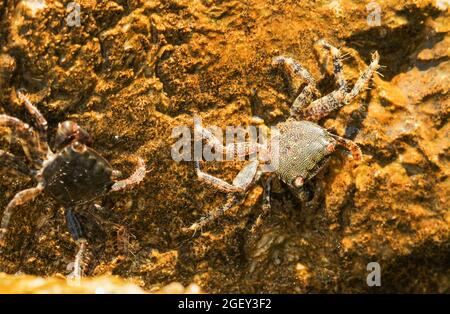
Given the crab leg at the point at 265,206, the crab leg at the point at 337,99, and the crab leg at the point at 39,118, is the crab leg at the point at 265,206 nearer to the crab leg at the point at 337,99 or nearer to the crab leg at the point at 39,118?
the crab leg at the point at 337,99

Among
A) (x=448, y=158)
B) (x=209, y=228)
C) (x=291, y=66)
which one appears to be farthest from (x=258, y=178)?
(x=448, y=158)

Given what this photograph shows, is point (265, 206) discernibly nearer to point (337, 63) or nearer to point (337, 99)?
point (337, 99)

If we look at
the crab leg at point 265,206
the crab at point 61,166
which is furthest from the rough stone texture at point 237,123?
the crab at point 61,166

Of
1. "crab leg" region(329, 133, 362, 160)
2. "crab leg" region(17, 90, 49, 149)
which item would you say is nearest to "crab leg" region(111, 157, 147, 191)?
"crab leg" region(17, 90, 49, 149)

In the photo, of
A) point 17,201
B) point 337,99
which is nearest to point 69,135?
point 17,201

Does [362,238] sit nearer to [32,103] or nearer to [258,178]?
[258,178]
